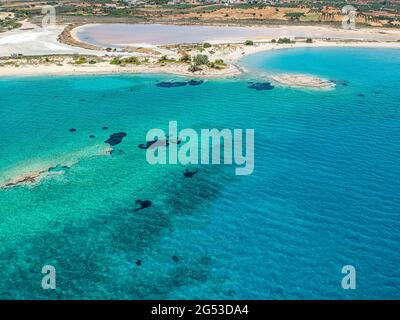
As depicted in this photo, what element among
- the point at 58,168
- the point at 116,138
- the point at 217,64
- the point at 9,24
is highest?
the point at 9,24

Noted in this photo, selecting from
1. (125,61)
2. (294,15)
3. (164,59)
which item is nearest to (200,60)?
(164,59)

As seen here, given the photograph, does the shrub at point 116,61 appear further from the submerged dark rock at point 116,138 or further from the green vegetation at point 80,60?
the submerged dark rock at point 116,138

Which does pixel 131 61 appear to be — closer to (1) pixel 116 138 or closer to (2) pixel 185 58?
(2) pixel 185 58

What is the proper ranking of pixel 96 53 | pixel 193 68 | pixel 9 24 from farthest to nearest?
pixel 9 24 → pixel 96 53 → pixel 193 68

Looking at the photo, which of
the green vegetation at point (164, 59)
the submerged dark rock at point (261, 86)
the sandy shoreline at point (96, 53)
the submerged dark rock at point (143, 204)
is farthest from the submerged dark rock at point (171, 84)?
the submerged dark rock at point (143, 204)

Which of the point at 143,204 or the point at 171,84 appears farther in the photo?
the point at 171,84

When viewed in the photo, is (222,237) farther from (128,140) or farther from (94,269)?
(128,140)

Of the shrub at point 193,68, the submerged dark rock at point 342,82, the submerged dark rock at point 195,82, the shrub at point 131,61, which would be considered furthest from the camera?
the shrub at point 131,61
